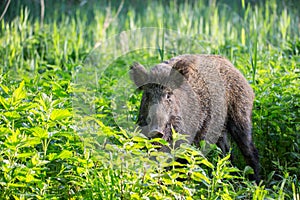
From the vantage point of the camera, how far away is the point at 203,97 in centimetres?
504

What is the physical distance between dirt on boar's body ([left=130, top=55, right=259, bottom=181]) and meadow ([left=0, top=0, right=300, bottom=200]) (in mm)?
240

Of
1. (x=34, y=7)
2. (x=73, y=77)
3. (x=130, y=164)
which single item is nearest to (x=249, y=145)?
(x=73, y=77)

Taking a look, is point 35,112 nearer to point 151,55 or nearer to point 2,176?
point 2,176

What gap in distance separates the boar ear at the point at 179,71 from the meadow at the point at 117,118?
18.2 inches

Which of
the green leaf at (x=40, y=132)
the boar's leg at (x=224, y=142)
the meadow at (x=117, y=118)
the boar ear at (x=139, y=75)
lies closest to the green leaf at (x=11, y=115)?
the meadow at (x=117, y=118)

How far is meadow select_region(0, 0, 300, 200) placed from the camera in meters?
3.31

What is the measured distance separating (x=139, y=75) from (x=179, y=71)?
0.34 meters

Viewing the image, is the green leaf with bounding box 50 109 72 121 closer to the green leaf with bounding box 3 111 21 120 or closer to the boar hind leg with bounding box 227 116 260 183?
the green leaf with bounding box 3 111 21 120

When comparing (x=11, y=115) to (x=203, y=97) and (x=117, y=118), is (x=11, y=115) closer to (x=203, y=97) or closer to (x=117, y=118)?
(x=117, y=118)

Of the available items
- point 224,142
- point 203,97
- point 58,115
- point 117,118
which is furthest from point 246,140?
point 58,115

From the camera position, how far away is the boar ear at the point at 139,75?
464 centimetres

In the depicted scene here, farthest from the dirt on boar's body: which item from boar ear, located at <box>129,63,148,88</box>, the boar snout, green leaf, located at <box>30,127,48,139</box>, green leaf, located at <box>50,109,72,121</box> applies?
green leaf, located at <box>30,127,48,139</box>

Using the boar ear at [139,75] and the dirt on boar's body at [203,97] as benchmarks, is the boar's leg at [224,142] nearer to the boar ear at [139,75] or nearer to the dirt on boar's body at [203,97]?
the dirt on boar's body at [203,97]

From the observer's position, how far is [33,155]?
3.41m
